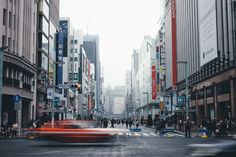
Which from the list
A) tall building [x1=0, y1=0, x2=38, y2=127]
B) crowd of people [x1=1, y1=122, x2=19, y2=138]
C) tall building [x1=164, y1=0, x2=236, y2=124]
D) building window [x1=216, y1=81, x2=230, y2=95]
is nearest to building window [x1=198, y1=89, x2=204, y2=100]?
tall building [x1=164, y1=0, x2=236, y2=124]

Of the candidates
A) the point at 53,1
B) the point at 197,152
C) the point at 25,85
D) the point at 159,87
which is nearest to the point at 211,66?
the point at 25,85

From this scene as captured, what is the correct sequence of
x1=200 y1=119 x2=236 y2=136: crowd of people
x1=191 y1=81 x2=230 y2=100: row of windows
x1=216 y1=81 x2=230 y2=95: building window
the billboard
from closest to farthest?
x1=200 y1=119 x2=236 y2=136: crowd of people, x1=216 y1=81 x2=230 y2=95: building window, x1=191 y1=81 x2=230 y2=100: row of windows, the billboard

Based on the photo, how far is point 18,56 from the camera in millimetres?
45562

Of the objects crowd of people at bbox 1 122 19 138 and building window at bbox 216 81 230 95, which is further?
building window at bbox 216 81 230 95

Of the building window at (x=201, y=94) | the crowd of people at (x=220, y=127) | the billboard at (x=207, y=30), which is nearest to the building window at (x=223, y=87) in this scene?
the billboard at (x=207, y=30)

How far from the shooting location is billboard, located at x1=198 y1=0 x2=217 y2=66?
52.8m

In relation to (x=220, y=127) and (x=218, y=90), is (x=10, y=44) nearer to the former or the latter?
(x=220, y=127)

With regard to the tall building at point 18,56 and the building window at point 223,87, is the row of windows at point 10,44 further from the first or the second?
the building window at point 223,87

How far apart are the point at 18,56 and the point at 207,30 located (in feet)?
84.8

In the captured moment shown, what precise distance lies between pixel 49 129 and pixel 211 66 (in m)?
36.4

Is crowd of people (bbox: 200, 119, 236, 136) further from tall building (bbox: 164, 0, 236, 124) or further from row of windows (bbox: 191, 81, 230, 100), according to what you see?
row of windows (bbox: 191, 81, 230, 100)

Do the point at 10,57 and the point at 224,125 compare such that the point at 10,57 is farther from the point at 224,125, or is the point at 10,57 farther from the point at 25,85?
the point at 224,125

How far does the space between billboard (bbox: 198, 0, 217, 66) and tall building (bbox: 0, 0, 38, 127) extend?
943 inches

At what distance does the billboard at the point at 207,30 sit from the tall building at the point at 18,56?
23953mm
